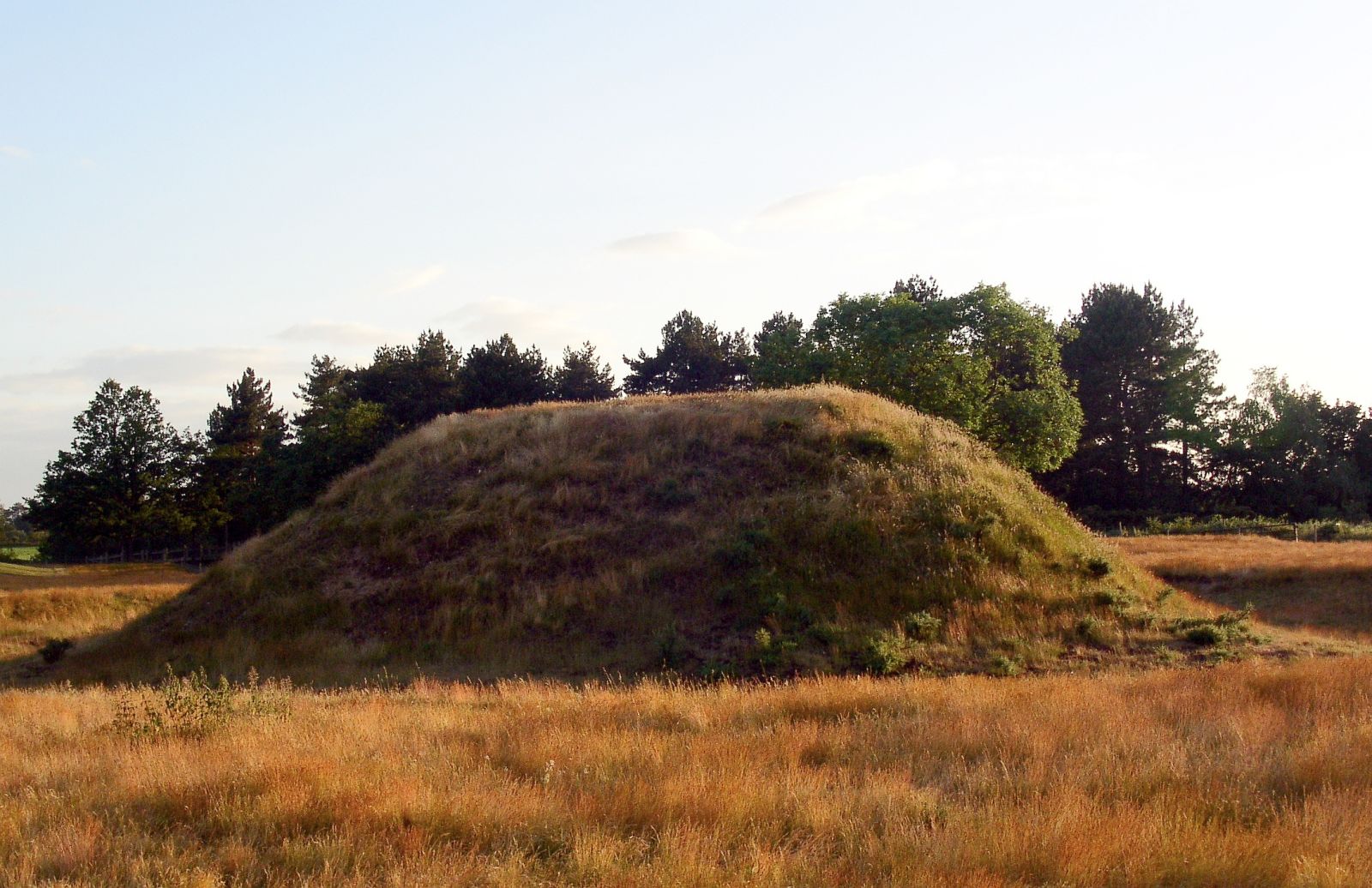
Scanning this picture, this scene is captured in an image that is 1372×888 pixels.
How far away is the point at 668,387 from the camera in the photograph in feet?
228

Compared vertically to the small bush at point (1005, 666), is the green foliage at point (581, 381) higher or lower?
higher

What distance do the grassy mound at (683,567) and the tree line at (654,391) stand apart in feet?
82.1

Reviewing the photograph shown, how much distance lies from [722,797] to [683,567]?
13978 mm

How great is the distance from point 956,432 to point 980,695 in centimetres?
1522

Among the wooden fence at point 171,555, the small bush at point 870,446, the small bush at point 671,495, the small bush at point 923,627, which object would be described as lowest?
the wooden fence at point 171,555

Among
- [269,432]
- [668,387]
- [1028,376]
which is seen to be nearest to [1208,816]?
[1028,376]

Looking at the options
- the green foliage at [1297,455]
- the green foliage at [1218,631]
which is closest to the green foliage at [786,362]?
the green foliage at [1218,631]

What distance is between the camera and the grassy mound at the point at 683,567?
59.6ft

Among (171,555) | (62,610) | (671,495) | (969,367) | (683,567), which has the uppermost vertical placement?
(969,367)

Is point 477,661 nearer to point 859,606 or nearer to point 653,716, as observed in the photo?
point 859,606

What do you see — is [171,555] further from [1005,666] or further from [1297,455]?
[1297,455]

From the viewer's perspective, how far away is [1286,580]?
27.8 meters

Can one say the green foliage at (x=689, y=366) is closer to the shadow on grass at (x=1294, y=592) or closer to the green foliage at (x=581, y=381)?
the green foliage at (x=581, y=381)

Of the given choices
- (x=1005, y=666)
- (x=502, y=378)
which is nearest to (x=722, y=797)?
(x=1005, y=666)
